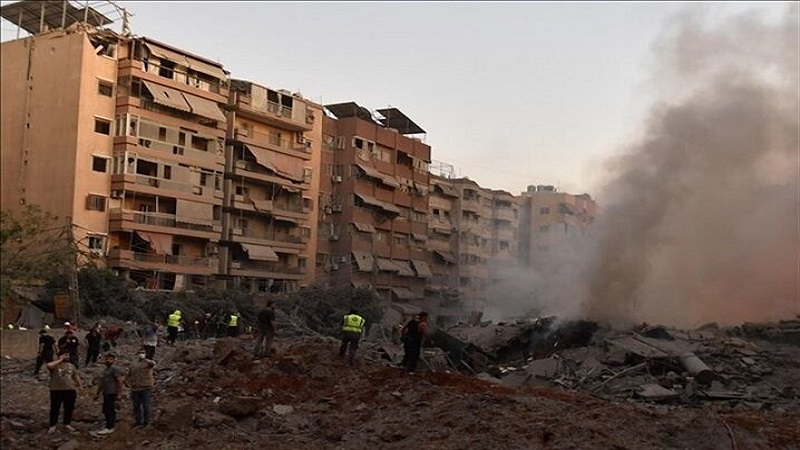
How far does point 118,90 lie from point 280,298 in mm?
14314

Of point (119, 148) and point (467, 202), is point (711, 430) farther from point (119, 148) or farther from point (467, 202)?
point (467, 202)

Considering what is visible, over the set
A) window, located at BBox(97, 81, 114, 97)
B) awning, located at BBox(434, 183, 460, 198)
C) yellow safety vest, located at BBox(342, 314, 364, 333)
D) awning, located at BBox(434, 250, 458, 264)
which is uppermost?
window, located at BBox(97, 81, 114, 97)

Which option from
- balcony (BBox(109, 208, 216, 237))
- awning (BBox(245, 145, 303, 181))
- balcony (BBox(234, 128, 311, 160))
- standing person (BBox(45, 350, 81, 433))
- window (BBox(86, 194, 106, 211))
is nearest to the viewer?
standing person (BBox(45, 350, 81, 433))

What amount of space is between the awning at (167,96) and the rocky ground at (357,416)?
25.6 metres

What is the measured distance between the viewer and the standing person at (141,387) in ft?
45.3

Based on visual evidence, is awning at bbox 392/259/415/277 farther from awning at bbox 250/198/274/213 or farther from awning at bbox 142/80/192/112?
awning at bbox 142/80/192/112

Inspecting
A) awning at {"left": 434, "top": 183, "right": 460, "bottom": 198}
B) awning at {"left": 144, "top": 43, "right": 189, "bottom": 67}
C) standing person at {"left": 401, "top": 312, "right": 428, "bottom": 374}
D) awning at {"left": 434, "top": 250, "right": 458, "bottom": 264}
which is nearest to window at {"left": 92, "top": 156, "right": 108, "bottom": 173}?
awning at {"left": 144, "top": 43, "right": 189, "bottom": 67}

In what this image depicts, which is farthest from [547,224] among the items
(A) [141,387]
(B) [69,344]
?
(A) [141,387]

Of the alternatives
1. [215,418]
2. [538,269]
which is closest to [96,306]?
[215,418]

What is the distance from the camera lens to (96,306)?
120 feet

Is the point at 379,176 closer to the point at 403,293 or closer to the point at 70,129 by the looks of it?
the point at 403,293

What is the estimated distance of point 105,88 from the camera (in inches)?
1651

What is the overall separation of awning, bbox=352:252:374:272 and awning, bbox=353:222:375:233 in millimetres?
1695

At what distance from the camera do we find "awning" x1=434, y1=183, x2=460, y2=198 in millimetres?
72769
